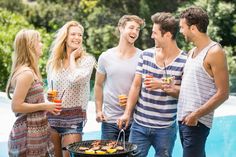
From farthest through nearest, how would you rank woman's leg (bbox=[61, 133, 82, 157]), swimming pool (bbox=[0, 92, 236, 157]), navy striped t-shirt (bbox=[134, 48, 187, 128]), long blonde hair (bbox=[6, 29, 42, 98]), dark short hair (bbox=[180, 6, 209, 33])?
swimming pool (bbox=[0, 92, 236, 157]), woman's leg (bbox=[61, 133, 82, 157]), navy striped t-shirt (bbox=[134, 48, 187, 128]), long blonde hair (bbox=[6, 29, 42, 98]), dark short hair (bbox=[180, 6, 209, 33])

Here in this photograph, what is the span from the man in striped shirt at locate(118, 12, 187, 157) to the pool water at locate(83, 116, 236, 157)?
2.24m

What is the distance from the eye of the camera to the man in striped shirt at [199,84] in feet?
12.1

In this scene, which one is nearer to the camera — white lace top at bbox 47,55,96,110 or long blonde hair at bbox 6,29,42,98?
long blonde hair at bbox 6,29,42,98

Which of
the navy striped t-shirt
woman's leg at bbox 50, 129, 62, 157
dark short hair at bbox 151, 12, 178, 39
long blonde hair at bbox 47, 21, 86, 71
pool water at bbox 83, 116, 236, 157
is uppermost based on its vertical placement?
dark short hair at bbox 151, 12, 178, 39

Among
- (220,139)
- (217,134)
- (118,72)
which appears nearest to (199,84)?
(118,72)

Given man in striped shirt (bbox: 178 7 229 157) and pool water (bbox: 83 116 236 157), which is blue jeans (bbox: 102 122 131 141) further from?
pool water (bbox: 83 116 236 157)

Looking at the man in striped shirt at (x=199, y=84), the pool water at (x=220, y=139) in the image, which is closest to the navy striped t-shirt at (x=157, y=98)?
the man in striped shirt at (x=199, y=84)

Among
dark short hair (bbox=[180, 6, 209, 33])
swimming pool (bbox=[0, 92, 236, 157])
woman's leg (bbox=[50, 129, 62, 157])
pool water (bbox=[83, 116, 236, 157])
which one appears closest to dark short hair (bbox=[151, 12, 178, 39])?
dark short hair (bbox=[180, 6, 209, 33])

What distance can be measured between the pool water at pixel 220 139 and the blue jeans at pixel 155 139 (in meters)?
2.21

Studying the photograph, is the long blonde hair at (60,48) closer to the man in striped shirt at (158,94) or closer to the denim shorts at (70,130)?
the denim shorts at (70,130)

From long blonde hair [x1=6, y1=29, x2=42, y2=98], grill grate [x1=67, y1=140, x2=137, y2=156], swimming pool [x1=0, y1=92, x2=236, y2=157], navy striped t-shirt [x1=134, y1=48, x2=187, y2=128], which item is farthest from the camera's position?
swimming pool [x1=0, y1=92, x2=236, y2=157]

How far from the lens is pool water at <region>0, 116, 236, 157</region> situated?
6480 millimetres

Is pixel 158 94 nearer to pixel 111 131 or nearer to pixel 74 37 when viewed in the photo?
pixel 111 131

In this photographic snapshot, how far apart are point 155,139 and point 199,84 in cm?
70
